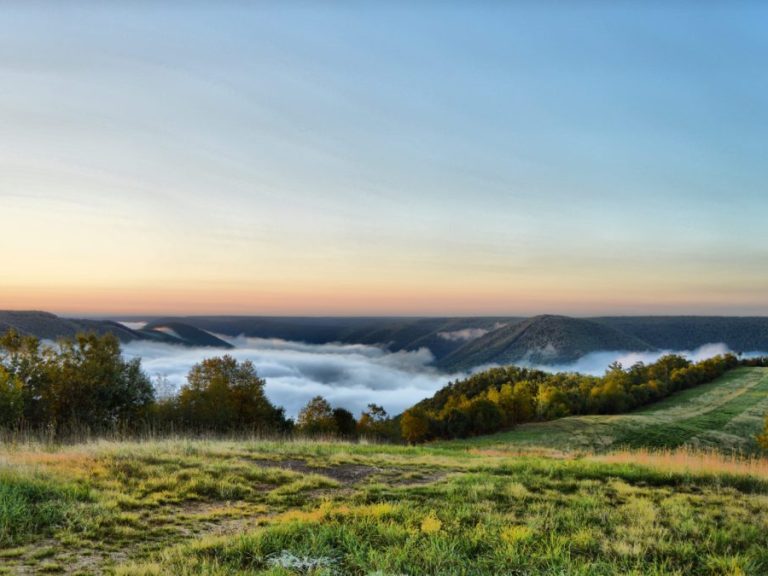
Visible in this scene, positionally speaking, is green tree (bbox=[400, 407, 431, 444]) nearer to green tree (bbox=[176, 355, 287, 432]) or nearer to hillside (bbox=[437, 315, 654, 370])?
green tree (bbox=[176, 355, 287, 432])

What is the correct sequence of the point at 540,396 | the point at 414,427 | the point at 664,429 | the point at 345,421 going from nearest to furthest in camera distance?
1. the point at 664,429
2. the point at 414,427
3. the point at 345,421
4. the point at 540,396

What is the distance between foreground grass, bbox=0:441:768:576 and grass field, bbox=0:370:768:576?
3 cm

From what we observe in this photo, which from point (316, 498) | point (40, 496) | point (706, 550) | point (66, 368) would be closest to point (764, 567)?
point (706, 550)

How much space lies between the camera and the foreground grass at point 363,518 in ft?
23.3

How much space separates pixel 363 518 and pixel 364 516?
0.15 metres

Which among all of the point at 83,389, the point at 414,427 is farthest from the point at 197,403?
the point at 414,427

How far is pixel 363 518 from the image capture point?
891 centimetres

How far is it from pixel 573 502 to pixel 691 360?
455 feet

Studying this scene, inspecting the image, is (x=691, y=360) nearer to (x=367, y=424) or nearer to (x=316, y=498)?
(x=367, y=424)

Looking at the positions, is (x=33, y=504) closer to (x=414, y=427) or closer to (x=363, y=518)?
(x=363, y=518)

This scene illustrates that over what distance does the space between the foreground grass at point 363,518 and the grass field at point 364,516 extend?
3 cm

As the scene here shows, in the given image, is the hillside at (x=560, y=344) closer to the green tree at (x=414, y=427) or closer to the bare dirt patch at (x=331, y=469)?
the green tree at (x=414, y=427)

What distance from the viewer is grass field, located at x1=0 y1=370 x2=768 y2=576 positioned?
709 cm

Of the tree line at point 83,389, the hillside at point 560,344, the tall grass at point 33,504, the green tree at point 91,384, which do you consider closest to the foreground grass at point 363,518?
the tall grass at point 33,504
